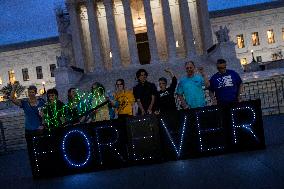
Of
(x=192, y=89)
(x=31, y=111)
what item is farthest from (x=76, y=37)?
(x=192, y=89)

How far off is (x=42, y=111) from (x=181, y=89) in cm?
322

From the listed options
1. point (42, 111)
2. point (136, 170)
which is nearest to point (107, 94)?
point (42, 111)

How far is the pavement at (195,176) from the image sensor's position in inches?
277

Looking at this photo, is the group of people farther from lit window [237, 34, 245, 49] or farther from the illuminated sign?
lit window [237, 34, 245, 49]

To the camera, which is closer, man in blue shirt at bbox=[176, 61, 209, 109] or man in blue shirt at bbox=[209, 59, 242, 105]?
man in blue shirt at bbox=[209, 59, 242, 105]

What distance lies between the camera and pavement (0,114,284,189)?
23.1 ft

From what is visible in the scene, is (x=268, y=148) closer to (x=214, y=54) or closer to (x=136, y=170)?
(x=136, y=170)

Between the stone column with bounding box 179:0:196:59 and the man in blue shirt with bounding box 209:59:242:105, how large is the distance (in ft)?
101

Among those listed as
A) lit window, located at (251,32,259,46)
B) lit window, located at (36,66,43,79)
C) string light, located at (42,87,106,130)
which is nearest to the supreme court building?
string light, located at (42,87,106,130)

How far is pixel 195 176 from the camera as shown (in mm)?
7898

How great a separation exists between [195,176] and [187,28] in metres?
35.4

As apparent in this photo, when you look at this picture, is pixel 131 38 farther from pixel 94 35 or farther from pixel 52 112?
pixel 52 112

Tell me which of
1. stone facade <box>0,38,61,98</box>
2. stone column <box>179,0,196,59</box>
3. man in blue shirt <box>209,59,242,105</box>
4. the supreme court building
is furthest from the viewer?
stone facade <box>0,38,61,98</box>

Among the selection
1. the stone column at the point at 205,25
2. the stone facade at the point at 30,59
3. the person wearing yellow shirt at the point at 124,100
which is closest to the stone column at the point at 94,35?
the stone column at the point at 205,25
